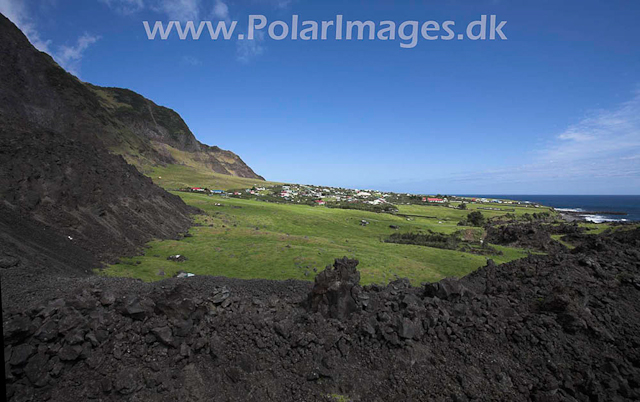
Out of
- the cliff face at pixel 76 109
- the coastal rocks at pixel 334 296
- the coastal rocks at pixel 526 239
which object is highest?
the cliff face at pixel 76 109

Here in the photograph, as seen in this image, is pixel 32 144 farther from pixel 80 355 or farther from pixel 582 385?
pixel 582 385

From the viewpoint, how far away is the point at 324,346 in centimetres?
888

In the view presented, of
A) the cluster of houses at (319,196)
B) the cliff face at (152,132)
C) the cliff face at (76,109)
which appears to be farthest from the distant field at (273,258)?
the cliff face at (152,132)

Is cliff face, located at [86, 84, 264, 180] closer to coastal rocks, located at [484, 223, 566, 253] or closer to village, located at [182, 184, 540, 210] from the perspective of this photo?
village, located at [182, 184, 540, 210]

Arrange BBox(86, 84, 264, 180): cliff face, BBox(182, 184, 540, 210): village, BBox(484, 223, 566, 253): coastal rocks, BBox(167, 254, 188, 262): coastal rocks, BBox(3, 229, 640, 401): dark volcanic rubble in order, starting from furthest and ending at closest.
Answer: BBox(86, 84, 264, 180): cliff face
BBox(182, 184, 540, 210): village
BBox(484, 223, 566, 253): coastal rocks
BBox(167, 254, 188, 262): coastal rocks
BBox(3, 229, 640, 401): dark volcanic rubble

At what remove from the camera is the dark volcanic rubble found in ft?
24.4

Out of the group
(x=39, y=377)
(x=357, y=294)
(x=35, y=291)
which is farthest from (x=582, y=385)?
(x=35, y=291)

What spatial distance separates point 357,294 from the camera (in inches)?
422

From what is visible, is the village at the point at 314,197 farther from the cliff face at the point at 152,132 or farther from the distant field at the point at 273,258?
the cliff face at the point at 152,132

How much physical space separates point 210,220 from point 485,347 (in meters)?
35.3

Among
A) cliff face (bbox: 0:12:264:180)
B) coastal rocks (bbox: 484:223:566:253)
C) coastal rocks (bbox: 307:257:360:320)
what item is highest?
cliff face (bbox: 0:12:264:180)


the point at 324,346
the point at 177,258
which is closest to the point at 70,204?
the point at 177,258

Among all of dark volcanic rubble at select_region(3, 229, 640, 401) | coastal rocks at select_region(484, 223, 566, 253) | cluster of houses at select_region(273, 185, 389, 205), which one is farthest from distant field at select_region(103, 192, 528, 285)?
cluster of houses at select_region(273, 185, 389, 205)

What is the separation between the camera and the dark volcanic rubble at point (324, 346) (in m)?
7.43
